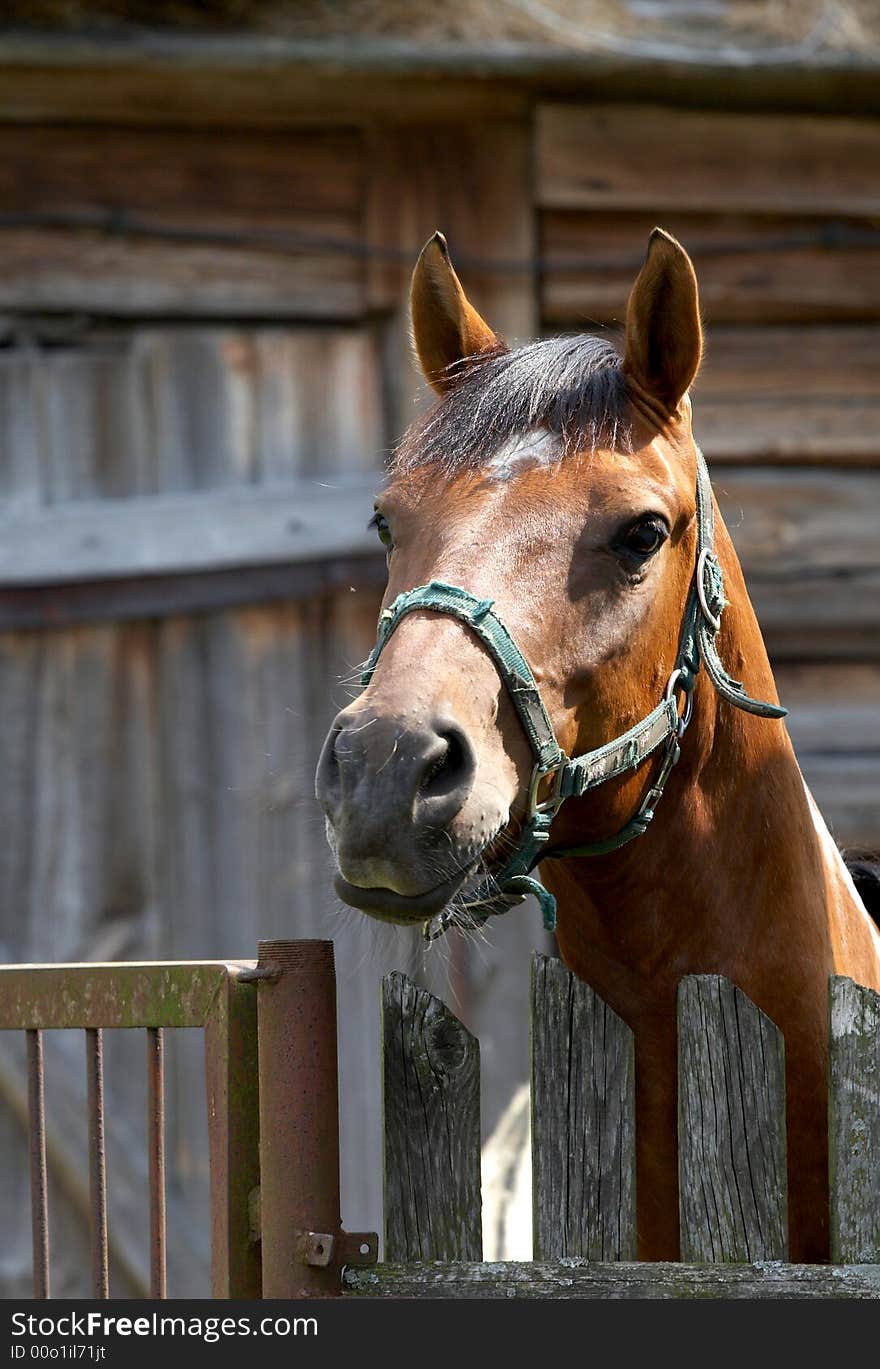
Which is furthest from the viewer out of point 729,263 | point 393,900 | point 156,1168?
point 729,263

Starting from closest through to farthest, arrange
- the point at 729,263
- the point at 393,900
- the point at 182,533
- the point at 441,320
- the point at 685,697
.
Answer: the point at 393,900 < the point at 685,697 < the point at 441,320 < the point at 182,533 < the point at 729,263

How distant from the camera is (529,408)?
1946mm

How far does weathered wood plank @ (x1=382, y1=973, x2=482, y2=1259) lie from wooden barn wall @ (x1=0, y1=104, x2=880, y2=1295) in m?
2.69

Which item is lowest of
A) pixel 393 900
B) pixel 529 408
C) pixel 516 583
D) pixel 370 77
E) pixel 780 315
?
pixel 393 900

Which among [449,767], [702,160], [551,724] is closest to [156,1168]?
[449,767]

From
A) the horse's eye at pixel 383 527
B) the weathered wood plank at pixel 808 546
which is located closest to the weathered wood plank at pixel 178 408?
the weathered wood plank at pixel 808 546

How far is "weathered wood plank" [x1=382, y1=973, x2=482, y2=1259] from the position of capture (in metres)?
1.76

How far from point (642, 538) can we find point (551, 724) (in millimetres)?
306

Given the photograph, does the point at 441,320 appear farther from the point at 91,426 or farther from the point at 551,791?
A: the point at 91,426

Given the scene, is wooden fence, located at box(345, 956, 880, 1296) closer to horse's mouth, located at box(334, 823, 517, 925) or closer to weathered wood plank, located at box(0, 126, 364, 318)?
horse's mouth, located at box(334, 823, 517, 925)

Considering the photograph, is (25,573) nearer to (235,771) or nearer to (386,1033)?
(235,771)

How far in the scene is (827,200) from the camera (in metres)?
4.67

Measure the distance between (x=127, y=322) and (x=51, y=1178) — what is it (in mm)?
2664

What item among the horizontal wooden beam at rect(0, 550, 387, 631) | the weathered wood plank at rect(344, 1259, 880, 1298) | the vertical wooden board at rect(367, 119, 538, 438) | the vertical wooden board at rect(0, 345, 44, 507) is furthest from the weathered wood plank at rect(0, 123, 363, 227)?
the weathered wood plank at rect(344, 1259, 880, 1298)
